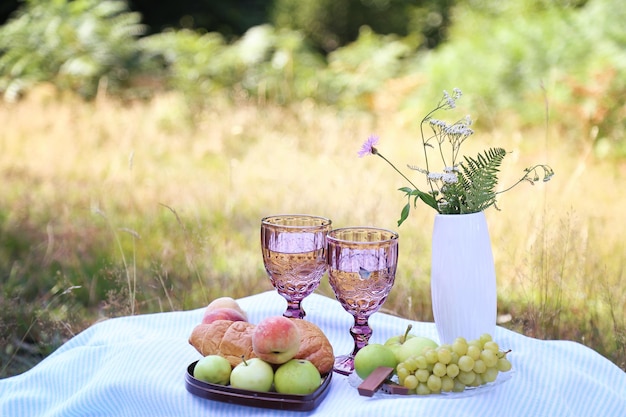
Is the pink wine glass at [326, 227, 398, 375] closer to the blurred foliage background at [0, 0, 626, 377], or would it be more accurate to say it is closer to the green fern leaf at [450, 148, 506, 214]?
the green fern leaf at [450, 148, 506, 214]

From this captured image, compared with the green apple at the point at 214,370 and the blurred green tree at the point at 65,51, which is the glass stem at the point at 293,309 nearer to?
the green apple at the point at 214,370

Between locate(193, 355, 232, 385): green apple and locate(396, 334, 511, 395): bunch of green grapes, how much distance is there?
37 cm

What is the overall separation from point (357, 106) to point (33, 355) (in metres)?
4.87

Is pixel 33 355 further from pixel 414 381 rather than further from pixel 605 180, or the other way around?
pixel 605 180

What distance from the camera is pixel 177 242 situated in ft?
13.9

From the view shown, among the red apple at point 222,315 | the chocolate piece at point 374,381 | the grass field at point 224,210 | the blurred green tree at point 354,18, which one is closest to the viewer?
the chocolate piece at point 374,381

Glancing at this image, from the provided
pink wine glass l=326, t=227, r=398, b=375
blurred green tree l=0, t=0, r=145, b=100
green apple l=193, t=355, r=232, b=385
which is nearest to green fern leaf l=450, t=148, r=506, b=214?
pink wine glass l=326, t=227, r=398, b=375

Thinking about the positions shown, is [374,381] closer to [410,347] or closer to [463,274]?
[410,347]

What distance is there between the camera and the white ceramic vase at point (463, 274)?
1.64m

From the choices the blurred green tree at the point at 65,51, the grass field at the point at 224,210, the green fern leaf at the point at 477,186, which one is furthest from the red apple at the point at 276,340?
the blurred green tree at the point at 65,51

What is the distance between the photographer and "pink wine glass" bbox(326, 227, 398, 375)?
1.59 m

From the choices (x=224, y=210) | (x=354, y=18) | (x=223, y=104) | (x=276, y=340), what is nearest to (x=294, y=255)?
(x=276, y=340)

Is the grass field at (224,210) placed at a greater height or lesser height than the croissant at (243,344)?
lesser

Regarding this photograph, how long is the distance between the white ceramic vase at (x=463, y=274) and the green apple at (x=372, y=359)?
200mm
